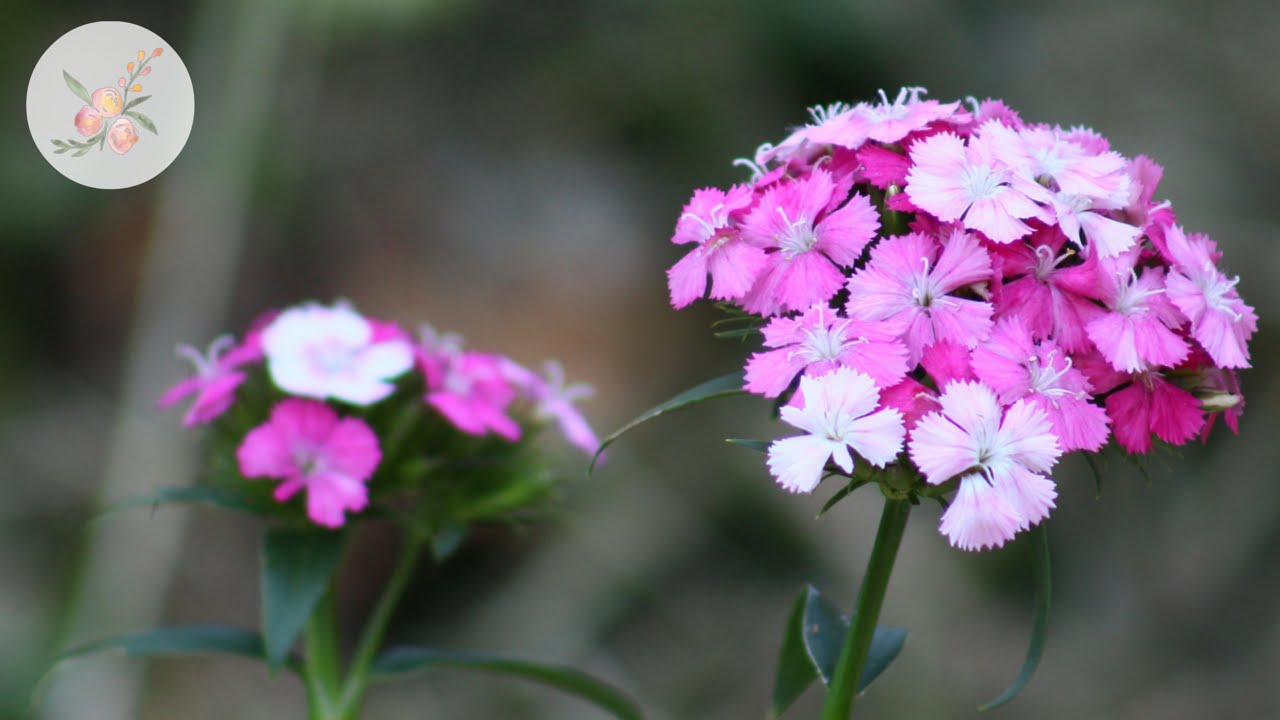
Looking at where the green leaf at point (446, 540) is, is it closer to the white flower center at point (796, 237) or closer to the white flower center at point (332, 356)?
the white flower center at point (332, 356)

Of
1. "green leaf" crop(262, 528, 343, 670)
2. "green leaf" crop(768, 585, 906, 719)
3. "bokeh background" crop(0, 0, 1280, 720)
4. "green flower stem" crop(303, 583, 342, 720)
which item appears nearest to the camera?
"green leaf" crop(768, 585, 906, 719)

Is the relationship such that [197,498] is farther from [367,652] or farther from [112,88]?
[112,88]

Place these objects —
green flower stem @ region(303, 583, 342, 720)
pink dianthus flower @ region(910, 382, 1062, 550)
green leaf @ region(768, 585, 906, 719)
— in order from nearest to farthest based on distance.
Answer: pink dianthus flower @ region(910, 382, 1062, 550)
green leaf @ region(768, 585, 906, 719)
green flower stem @ region(303, 583, 342, 720)

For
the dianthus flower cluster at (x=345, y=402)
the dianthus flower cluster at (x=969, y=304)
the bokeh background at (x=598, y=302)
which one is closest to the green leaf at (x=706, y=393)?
the dianthus flower cluster at (x=969, y=304)

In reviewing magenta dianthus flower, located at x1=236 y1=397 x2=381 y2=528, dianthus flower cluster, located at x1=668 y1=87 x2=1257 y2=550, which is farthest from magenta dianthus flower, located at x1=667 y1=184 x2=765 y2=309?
magenta dianthus flower, located at x1=236 y1=397 x2=381 y2=528

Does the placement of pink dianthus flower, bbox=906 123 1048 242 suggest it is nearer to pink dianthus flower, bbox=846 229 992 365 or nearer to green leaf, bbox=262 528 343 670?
pink dianthus flower, bbox=846 229 992 365

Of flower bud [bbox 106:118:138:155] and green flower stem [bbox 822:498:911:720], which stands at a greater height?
flower bud [bbox 106:118:138:155]
